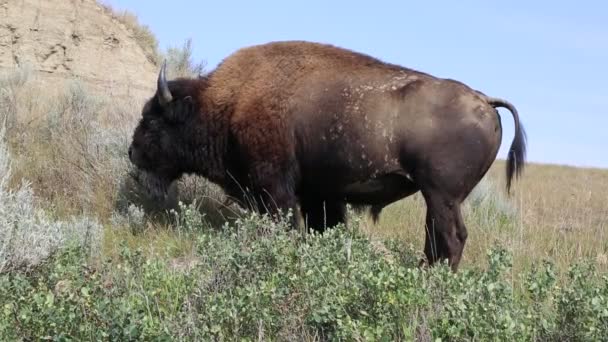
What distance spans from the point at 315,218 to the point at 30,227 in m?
2.87

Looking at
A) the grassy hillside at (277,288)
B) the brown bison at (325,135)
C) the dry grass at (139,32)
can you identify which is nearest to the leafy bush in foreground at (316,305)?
the grassy hillside at (277,288)

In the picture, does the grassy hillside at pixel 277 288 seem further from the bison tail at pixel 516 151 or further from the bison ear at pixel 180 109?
the bison ear at pixel 180 109

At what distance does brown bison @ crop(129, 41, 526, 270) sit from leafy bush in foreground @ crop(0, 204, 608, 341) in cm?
178

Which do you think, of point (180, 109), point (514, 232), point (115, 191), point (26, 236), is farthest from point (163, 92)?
point (514, 232)

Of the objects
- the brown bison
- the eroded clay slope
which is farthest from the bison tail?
the eroded clay slope

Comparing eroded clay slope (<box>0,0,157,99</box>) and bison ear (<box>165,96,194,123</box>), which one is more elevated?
bison ear (<box>165,96,194,123</box>)

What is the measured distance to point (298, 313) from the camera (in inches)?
165

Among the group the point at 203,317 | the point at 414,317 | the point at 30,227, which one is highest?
the point at 414,317

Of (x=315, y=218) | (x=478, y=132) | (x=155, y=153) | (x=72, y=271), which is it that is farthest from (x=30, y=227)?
(x=478, y=132)

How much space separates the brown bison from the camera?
6.23 meters

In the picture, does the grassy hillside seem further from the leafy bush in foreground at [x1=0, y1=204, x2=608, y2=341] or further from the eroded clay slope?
the eroded clay slope

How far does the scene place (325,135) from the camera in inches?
267

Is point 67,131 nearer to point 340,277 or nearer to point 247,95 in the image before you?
point 247,95

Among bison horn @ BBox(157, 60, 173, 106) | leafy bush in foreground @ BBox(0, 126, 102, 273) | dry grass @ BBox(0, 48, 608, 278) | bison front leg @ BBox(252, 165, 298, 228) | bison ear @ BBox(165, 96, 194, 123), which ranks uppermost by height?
bison horn @ BBox(157, 60, 173, 106)
